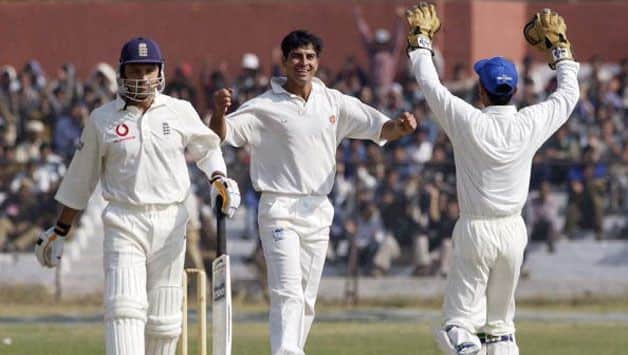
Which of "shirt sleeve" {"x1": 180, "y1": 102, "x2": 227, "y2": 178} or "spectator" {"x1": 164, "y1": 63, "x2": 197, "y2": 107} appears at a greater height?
Answer: "spectator" {"x1": 164, "y1": 63, "x2": 197, "y2": 107}

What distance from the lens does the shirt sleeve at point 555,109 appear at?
10.7 m

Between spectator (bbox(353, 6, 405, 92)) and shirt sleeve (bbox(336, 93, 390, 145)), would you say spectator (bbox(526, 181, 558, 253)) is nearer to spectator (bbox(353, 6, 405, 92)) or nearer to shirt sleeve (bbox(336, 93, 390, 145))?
spectator (bbox(353, 6, 405, 92))

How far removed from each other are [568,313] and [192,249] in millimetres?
4312

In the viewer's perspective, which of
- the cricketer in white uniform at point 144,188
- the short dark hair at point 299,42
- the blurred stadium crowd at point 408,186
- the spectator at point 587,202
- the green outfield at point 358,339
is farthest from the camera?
the spectator at point 587,202

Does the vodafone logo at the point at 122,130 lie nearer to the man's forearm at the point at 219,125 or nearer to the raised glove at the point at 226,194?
the raised glove at the point at 226,194

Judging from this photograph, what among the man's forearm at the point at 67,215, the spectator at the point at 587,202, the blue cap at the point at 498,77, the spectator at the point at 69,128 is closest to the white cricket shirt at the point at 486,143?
the blue cap at the point at 498,77

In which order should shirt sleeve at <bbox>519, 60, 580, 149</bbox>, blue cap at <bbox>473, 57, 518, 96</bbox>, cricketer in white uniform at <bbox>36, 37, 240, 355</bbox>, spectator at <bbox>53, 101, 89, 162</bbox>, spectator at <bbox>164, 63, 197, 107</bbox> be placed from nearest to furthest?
cricketer in white uniform at <bbox>36, 37, 240, 355</bbox> < blue cap at <bbox>473, 57, 518, 96</bbox> < shirt sleeve at <bbox>519, 60, 580, 149</bbox> < spectator at <bbox>53, 101, 89, 162</bbox> < spectator at <bbox>164, 63, 197, 107</bbox>

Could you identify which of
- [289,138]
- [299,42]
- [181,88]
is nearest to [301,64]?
[299,42]

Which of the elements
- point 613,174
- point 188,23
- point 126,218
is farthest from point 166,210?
point 188,23

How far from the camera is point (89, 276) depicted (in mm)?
21062

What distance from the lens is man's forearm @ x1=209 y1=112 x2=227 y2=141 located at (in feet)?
37.5

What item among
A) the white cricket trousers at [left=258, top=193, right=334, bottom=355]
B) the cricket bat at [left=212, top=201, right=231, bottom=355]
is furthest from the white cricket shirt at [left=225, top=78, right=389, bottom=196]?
the cricket bat at [left=212, top=201, right=231, bottom=355]

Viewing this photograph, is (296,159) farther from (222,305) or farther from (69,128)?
(69,128)

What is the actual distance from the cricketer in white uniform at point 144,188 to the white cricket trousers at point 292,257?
1.05 m
